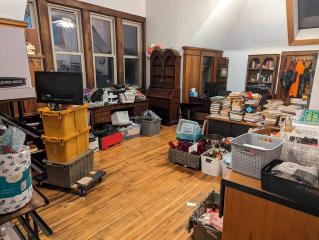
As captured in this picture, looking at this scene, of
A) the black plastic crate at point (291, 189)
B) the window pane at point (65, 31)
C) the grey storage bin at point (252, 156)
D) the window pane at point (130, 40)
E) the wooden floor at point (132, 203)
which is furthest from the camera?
the window pane at point (130, 40)

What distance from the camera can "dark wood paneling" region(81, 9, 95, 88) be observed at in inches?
179

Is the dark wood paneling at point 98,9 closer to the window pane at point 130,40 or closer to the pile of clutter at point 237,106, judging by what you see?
the window pane at point 130,40

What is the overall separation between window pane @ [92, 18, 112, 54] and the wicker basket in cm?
311

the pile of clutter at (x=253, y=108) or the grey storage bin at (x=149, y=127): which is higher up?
the pile of clutter at (x=253, y=108)

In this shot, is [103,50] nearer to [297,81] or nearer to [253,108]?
[253,108]

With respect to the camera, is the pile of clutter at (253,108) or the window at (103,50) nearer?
the pile of clutter at (253,108)

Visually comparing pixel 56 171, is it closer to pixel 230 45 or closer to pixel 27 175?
pixel 27 175

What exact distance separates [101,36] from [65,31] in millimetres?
868

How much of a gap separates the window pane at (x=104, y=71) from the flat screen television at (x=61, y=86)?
8.60ft

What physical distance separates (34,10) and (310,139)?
4443 mm

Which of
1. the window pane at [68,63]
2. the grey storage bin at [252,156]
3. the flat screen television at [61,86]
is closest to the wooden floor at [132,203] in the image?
the grey storage bin at [252,156]

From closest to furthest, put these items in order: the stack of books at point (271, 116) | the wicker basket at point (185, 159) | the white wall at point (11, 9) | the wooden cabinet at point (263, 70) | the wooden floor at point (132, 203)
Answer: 1. the white wall at point (11, 9)
2. the wooden floor at point (132, 203)
3. the wicker basket at point (185, 159)
4. the stack of books at point (271, 116)
5. the wooden cabinet at point (263, 70)

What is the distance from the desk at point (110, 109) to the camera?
13.8 ft

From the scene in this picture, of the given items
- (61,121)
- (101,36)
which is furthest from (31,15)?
(61,121)
